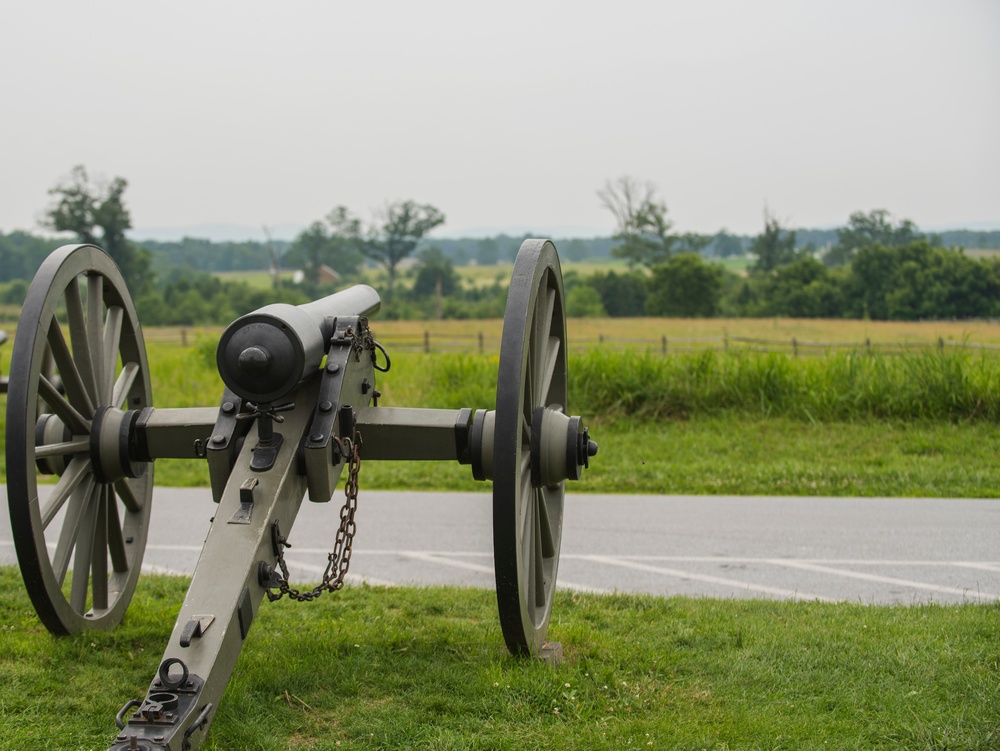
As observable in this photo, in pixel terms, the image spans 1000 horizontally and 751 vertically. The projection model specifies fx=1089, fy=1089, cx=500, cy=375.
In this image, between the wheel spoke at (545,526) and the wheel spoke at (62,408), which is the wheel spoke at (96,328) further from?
the wheel spoke at (545,526)

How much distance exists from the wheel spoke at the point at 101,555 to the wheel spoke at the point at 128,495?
6.1 inches

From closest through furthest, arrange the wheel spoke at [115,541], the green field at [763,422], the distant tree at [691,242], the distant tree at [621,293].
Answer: the wheel spoke at [115,541] → the green field at [763,422] → the distant tree at [621,293] → the distant tree at [691,242]

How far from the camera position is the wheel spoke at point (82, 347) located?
5016 mm

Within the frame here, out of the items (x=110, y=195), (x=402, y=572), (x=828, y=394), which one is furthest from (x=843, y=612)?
(x=110, y=195)

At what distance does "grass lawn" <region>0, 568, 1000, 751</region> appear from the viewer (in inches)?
156

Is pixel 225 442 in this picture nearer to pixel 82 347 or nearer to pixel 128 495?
pixel 82 347

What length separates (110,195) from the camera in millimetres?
47031

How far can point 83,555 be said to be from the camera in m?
5.00

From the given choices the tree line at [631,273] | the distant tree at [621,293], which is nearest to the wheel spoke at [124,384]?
the tree line at [631,273]

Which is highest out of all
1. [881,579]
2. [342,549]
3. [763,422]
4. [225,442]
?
[225,442]

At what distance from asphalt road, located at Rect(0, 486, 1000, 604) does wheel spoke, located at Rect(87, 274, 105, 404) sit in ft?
6.80

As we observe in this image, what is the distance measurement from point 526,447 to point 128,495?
7.27 ft

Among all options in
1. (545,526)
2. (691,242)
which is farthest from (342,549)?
(691,242)

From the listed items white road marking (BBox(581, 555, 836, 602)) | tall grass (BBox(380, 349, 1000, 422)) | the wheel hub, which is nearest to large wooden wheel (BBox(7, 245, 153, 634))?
the wheel hub
